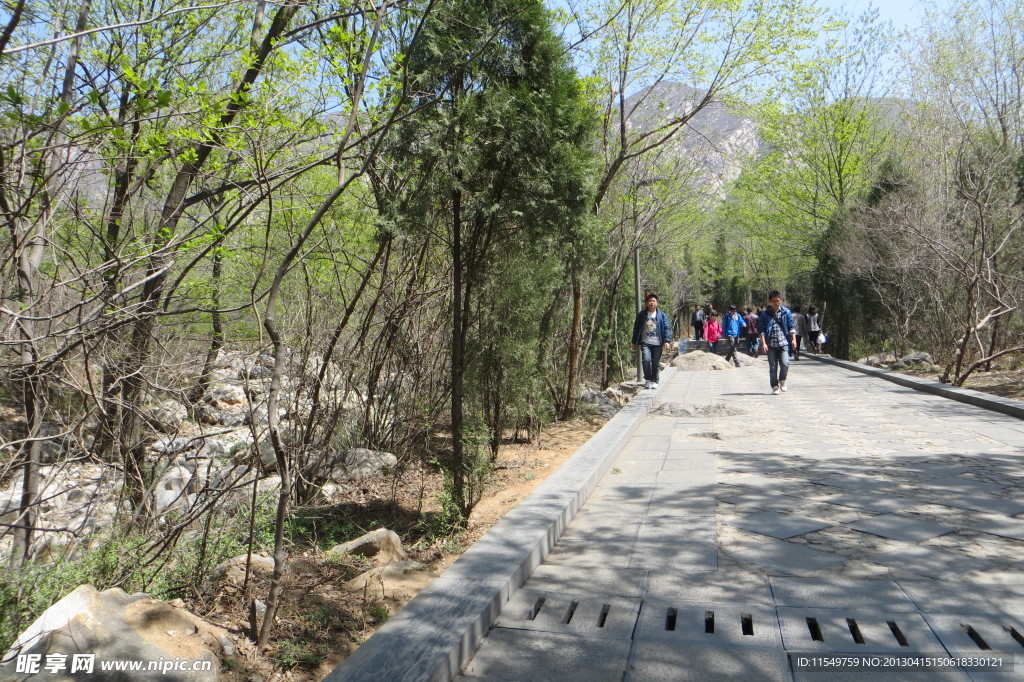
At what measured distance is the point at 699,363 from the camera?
930 inches

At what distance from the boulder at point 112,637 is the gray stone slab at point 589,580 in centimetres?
187

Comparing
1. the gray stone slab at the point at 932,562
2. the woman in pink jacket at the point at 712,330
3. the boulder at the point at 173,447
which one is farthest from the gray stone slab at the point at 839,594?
the woman in pink jacket at the point at 712,330

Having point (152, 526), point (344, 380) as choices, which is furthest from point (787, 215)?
point (152, 526)

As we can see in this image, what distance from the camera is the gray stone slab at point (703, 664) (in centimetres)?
311

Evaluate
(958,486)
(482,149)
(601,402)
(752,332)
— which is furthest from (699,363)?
(482,149)

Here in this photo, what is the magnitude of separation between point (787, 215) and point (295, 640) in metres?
34.8

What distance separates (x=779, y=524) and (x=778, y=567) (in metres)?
0.92

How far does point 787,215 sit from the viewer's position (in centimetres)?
3444

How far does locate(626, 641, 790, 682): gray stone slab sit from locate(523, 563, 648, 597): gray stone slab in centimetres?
71

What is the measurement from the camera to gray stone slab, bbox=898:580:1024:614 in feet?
12.0

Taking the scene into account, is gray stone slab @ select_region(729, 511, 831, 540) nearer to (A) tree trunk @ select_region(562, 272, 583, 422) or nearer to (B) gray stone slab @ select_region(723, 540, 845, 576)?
(B) gray stone slab @ select_region(723, 540, 845, 576)

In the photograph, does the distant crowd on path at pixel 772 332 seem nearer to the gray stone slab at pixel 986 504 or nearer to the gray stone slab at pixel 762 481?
the gray stone slab at pixel 762 481

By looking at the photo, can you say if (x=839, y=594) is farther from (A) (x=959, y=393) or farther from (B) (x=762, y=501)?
(A) (x=959, y=393)

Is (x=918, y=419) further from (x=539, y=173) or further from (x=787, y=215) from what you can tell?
(x=787, y=215)
